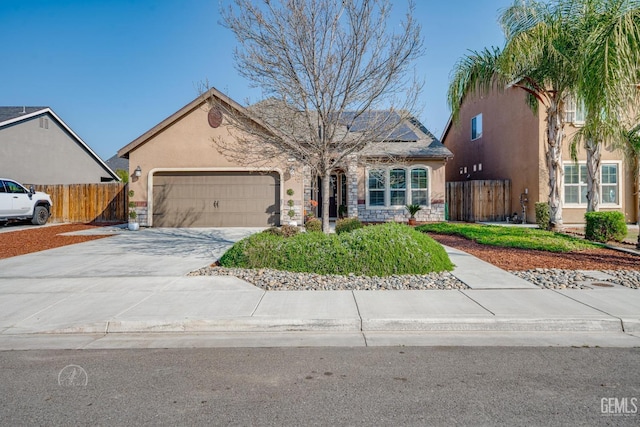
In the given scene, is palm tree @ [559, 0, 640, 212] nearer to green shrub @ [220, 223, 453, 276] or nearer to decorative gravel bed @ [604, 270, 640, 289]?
decorative gravel bed @ [604, 270, 640, 289]

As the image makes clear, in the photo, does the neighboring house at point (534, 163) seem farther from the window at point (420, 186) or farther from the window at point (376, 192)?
the window at point (376, 192)

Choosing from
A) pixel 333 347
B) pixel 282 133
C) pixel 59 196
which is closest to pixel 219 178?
pixel 282 133

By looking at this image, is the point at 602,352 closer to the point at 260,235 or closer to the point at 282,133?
the point at 260,235

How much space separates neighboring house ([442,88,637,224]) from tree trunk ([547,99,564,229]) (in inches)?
89.4

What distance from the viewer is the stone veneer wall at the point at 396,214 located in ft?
62.0

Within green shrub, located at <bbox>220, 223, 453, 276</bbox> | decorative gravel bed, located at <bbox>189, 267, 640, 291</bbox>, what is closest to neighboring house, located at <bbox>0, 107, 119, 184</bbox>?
green shrub, located at <bbox>220, 223, 453, 276</bbox>

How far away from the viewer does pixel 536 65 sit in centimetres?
1302

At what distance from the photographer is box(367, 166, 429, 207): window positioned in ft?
62.1

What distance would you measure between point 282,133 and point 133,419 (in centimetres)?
752

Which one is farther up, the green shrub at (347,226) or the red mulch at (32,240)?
the green shrub at (347,226)

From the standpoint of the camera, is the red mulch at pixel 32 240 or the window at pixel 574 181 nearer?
the red mulch at pixel 32 240

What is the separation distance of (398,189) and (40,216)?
16264mm

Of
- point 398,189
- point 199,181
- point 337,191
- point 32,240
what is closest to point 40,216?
point 32,240

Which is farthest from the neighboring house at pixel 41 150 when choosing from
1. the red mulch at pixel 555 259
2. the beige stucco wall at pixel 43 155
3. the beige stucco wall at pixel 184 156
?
the red mulch at pixel 555 259
